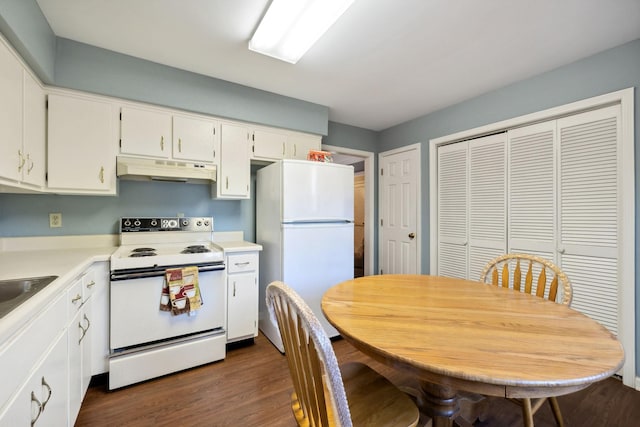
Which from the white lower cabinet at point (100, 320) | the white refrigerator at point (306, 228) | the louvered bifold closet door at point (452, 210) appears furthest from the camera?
the louvered bifold closet door at point (452, 210)

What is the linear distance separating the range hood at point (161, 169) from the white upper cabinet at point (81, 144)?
0.34 ft

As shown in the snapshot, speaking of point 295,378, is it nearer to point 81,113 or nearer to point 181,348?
point 181,348

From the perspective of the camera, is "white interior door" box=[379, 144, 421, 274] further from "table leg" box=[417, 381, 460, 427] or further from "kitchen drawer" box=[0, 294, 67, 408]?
"kitchen drawer" box=[0, 294, 67, 408]

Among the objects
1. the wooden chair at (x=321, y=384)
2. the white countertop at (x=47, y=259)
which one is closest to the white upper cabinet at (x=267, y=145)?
the white countertop at (x=47, y=259)

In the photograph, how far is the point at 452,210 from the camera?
116 inches

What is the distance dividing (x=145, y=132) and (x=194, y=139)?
1.18 ft

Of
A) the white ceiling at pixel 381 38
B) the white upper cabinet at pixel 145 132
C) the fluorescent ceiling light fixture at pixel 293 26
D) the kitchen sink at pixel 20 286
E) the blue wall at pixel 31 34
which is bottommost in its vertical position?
the kitchen sink at pixel 20 286

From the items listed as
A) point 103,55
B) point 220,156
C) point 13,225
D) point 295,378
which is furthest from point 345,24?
point 13,225

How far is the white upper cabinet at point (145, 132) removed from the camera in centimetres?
211

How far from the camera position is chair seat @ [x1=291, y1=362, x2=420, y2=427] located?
3.04 feet

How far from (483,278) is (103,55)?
3075mm

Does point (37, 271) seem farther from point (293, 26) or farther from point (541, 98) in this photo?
point (541, 98)

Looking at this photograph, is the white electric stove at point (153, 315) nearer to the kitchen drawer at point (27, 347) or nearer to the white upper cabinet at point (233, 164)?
the white upper cabinet at point (233, 164)

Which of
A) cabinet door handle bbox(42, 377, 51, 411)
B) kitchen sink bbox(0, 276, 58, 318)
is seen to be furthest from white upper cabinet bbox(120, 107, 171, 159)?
cabinet door handle bbox(42, 377, 51, 411)
